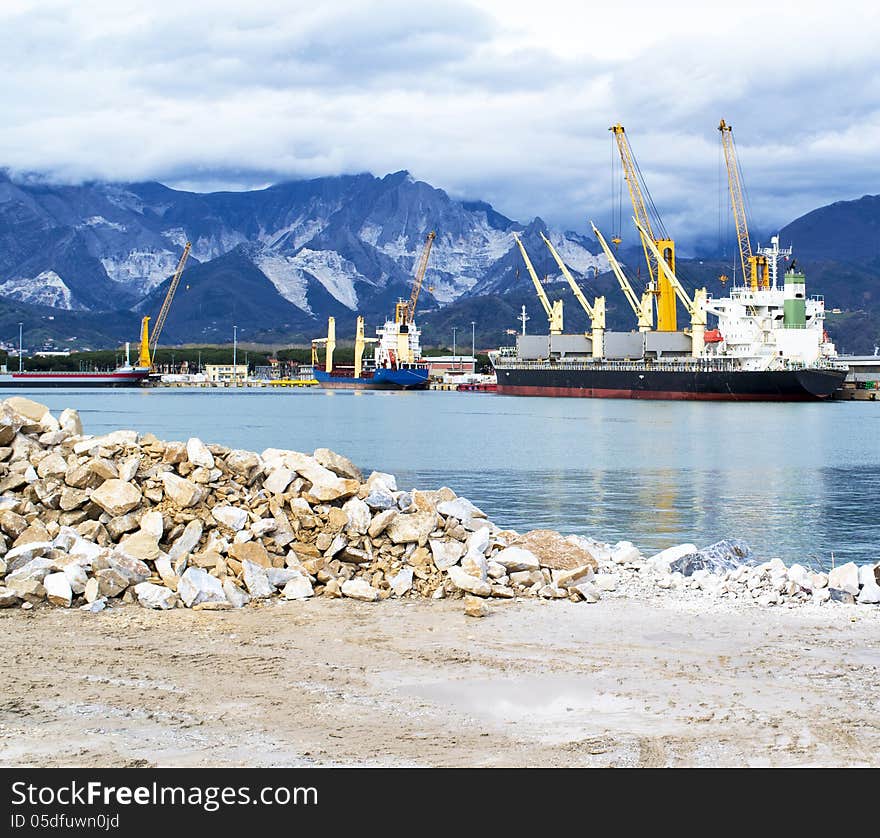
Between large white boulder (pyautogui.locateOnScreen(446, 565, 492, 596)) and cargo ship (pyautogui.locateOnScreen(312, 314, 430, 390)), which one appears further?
cargo ship (pyautogui.locateOnScreen(312, 314, 430, 390))

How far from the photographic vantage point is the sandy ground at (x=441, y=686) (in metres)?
7.67

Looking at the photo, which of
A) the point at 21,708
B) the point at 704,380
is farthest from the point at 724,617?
the point at 704,380

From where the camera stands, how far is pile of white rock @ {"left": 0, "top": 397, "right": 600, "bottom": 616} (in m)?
12.5

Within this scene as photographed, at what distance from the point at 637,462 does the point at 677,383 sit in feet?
229

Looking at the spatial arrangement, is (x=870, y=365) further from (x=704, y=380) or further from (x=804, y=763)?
(x=804, y=763)

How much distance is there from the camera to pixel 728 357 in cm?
10762

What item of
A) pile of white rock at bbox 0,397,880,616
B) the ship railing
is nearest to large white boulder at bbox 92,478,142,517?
pile of white rock at bbox 0,397,880,616

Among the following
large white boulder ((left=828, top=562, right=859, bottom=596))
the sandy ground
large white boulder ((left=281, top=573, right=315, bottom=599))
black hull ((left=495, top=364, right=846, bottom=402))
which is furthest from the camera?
black hull ((left=495, top=364, right=846, bottom=402))

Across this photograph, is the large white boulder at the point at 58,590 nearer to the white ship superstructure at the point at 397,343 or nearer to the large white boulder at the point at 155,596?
the large white boulder at the point at 155,596

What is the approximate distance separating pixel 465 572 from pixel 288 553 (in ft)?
7.34

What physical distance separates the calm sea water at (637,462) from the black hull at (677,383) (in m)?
8.97

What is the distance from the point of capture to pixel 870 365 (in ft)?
→ 450

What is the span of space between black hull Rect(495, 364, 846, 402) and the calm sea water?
8.97 meters

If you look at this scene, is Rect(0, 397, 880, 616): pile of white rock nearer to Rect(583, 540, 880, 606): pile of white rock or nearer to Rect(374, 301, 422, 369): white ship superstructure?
Rect(583, 540, 880, 606): pile of white rock
